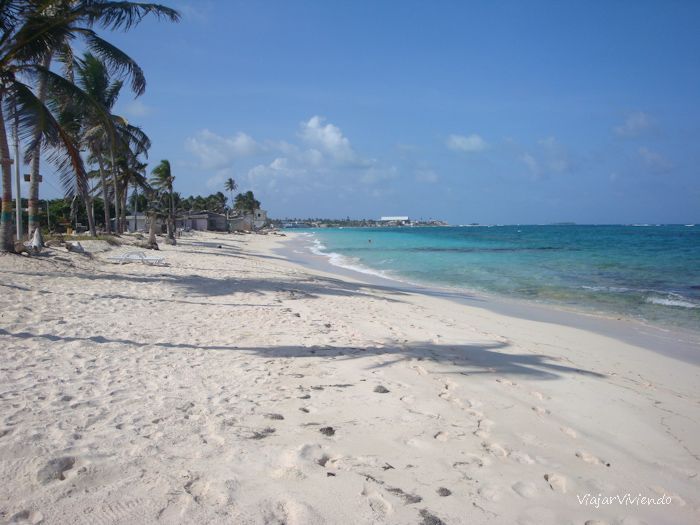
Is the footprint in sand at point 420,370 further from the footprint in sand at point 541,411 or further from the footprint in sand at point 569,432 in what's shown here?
the footprint in sand at point 569,432

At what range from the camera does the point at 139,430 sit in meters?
3.29

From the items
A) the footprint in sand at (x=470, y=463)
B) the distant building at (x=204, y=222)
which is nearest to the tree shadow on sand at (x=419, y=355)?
the footprint in sand at (x=470, y=463)

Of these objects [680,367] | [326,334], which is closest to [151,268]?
[326,334]

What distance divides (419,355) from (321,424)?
262 centimetres

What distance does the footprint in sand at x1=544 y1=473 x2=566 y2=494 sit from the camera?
2.88m

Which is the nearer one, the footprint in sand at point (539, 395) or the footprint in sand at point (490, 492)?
the footprint in sand at point (490, 492)

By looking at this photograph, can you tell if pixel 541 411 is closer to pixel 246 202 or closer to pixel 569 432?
pixel 569 432

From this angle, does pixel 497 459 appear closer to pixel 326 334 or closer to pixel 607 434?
pixel 607 434

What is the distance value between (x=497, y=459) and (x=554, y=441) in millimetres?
696

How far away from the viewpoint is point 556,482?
2.96 metres

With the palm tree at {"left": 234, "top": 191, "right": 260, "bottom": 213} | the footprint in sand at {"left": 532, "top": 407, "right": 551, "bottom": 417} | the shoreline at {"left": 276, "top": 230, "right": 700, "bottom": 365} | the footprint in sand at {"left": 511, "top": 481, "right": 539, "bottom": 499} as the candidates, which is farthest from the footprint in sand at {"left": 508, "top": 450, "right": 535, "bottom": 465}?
the palm tree at {"left": 234, "top": 191, "right": 260, "bottom": 213}

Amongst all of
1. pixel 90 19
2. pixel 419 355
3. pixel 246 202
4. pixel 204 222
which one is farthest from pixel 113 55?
pixel 246 202

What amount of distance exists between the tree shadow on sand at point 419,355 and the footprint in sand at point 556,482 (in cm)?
223

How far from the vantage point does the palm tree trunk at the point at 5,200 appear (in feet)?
33.9
